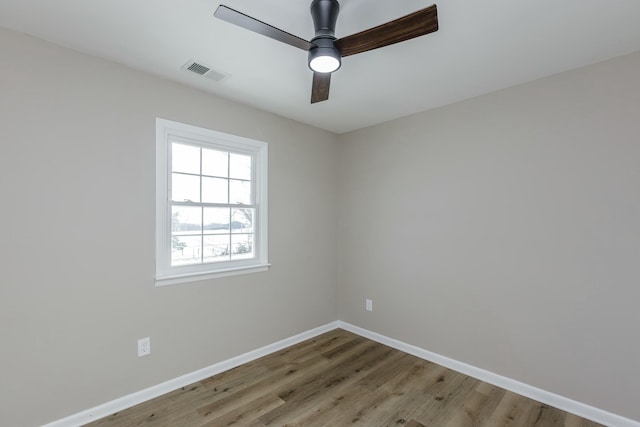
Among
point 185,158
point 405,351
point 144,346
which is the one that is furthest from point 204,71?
point 405,351

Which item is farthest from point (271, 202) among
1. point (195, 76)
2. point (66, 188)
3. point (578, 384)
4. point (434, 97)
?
point (578, 384)

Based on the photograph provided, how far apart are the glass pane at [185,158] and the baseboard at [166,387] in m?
1.75

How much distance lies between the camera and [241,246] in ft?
10.0

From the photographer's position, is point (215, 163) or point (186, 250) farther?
point (215, 163)

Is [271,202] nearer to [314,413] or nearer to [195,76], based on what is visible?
[195,76]

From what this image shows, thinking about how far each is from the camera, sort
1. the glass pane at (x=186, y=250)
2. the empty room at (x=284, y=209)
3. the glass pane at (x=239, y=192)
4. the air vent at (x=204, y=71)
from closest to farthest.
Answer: the empty room at (x=284, y=209) < the air vent at (x=204, y=71) < the glass pane at (x=186, y=250) < the glass pane at (x=239, y=192)

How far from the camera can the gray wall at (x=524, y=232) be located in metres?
2.11

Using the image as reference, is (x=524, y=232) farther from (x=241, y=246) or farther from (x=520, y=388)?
(x=241, y=246)

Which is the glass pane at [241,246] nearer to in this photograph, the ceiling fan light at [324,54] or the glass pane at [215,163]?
the glass pane at [215,163]

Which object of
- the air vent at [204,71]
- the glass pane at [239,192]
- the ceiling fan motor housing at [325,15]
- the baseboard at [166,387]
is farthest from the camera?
the glass pane at [239,192]

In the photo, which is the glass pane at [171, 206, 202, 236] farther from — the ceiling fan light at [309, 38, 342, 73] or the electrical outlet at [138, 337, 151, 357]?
the ceiling fan light at [309, 38, 342, 73]

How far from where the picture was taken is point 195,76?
7.94 feet

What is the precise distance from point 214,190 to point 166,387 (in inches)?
66.3

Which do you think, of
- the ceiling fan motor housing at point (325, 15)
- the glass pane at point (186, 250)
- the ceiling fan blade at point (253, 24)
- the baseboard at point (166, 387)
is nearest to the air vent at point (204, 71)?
the ceiling fan blade at point (253, 24)
